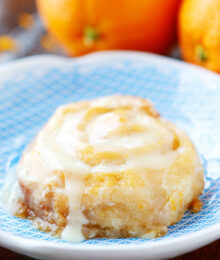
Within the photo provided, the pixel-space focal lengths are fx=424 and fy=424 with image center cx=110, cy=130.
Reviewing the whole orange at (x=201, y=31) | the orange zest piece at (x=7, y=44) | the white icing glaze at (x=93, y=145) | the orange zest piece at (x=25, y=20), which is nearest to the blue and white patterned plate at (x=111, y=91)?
the whole orange at (x=201, y=31)

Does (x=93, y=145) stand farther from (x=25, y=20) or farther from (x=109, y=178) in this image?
(x=25, y=20)

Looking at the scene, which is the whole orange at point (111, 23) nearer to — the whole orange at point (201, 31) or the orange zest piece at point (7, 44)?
the whole orange at point (201, 31)

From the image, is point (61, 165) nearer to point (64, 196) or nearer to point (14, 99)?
point (64, 196)

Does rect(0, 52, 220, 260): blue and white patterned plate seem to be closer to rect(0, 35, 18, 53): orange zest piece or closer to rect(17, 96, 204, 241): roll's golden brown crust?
rect(17, 96, 204, 241): roll's golden brown crust

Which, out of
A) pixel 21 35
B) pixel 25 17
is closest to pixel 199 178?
pixel 21 35

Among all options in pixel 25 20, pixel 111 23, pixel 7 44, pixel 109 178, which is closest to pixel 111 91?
pixel 111 23

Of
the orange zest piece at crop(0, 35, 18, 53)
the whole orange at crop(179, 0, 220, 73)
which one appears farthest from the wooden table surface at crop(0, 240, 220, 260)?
the orange zest piece at crop(0, 35, 18, 53)
